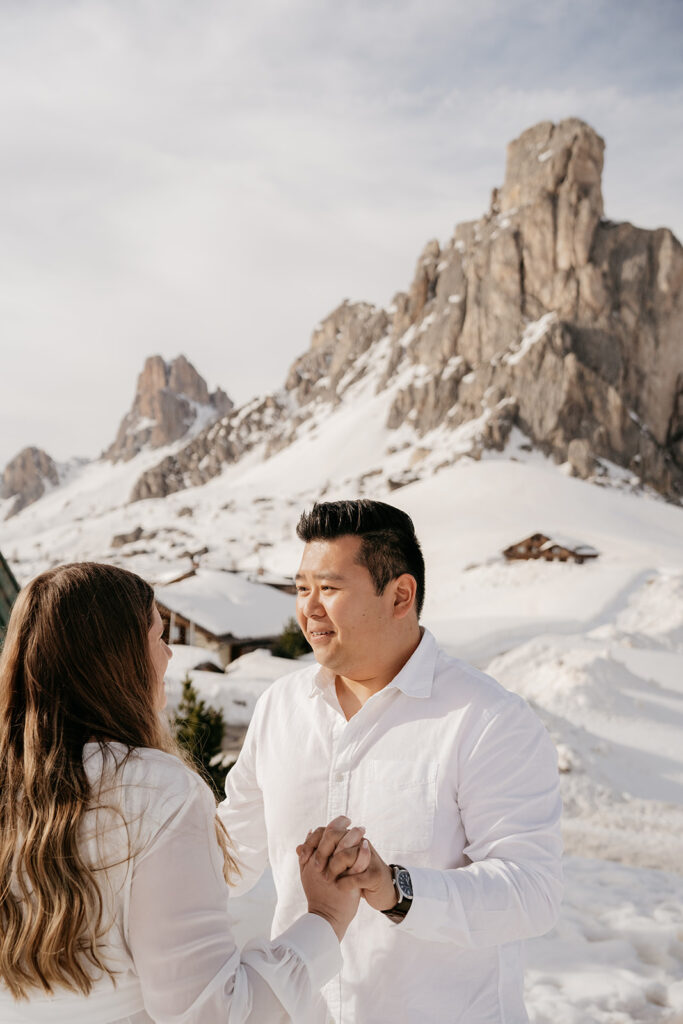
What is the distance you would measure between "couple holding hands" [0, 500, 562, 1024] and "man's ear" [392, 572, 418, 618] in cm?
1

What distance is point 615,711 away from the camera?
13125 millimetres

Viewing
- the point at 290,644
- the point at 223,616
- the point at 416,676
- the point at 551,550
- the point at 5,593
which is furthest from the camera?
the point at 551,550

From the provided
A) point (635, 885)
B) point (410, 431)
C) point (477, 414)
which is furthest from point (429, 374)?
point (635, 885)

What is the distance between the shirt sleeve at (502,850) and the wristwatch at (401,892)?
19 mm

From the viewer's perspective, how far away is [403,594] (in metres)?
3.01

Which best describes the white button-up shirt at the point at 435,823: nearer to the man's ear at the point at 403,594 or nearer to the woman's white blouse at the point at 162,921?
the man's ear at the point at 403,594

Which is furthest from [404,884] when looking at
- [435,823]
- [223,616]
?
[223,616]

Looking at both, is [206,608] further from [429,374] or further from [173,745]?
[429,374]

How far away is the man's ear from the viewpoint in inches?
117

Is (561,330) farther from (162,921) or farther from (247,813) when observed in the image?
(162,921)

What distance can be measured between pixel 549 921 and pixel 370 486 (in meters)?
85.5

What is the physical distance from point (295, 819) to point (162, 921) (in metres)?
1.09

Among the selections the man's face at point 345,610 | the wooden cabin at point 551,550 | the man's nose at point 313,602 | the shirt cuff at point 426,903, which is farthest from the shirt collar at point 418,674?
the wooden cabin at point 551,550

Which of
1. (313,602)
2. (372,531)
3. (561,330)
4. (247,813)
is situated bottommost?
(247,813)
